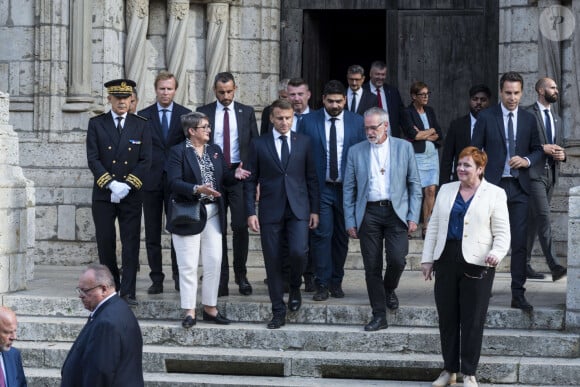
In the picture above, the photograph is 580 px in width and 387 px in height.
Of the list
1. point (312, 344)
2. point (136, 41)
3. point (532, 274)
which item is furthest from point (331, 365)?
point (136, 41)

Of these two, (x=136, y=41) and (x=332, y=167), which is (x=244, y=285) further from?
(x=136, y=41)

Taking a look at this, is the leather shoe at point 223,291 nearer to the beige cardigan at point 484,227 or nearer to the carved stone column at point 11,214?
the carved stone column at point 11,214

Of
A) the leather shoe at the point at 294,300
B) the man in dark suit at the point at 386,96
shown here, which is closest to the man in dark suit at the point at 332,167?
the leather shoe at the point at 294,300

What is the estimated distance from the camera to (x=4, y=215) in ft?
40.0

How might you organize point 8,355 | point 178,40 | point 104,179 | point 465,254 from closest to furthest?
point 8,355, point 465,254, point 104,179, point 178,40

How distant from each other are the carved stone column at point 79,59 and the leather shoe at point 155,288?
3.51 m

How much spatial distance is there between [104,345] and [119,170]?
4.03m

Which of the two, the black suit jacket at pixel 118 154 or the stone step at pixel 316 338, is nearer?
the stone step at pixel 316 338

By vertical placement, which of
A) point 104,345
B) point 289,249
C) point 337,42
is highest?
point 337,42

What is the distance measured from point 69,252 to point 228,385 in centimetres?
486

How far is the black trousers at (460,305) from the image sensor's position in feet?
32.9

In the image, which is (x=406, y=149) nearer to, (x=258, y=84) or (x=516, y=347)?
(x=516, y=347)

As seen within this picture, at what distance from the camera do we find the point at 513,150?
37.4 feet

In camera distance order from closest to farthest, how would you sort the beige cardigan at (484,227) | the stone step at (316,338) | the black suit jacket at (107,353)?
the black suit jacket at (107,353), the beige cardigan at (484,227), the stone step at (316,338)
